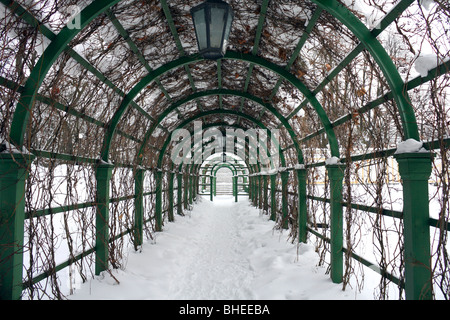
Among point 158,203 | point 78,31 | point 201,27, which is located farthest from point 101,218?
point 158,203

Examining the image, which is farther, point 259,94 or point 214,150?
point 214,150

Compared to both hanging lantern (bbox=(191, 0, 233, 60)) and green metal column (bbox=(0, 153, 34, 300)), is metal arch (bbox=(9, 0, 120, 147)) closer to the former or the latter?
green metal column (bbox=(0, 153, 34, 300))

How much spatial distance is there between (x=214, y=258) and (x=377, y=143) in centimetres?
324

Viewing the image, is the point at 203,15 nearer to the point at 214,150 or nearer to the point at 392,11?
the point at 392,11

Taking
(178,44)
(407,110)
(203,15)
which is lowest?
(407,110)

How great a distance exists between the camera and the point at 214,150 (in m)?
12.9

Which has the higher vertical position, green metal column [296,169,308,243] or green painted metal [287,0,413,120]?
green painted metal [287,0,413,120]

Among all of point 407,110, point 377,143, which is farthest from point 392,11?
point 377,143

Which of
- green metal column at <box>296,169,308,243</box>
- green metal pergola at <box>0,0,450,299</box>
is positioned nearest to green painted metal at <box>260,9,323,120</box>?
green metal pergola at <box>0,0,450,299</box>

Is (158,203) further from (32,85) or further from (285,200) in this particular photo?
(32,85)

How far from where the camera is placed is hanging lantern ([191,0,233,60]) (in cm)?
230

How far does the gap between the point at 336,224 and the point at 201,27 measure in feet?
8.34

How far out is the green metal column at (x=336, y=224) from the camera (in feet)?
10.5

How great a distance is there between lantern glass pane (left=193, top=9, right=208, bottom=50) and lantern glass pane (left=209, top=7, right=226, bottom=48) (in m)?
0.06
